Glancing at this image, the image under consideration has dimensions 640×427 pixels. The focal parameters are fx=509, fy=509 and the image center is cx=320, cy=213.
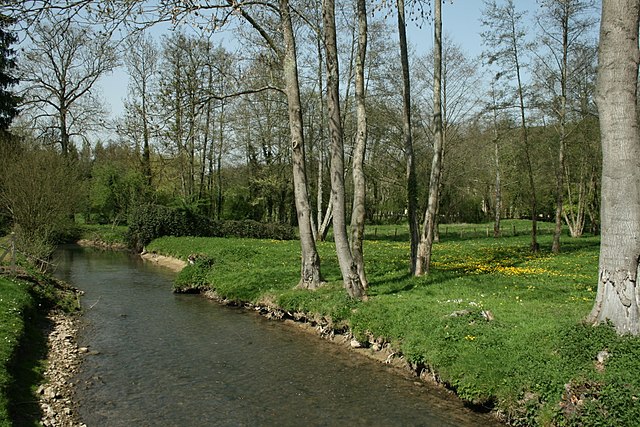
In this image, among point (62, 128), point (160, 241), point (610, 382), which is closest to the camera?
point (610, 382)

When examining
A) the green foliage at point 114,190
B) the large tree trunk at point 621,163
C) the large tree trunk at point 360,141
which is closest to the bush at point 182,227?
the green foliage at point 114,190

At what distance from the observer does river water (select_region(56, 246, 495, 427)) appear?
26.3ft

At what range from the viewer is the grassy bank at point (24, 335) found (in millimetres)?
7551

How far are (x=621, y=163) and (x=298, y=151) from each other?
29.1 feet

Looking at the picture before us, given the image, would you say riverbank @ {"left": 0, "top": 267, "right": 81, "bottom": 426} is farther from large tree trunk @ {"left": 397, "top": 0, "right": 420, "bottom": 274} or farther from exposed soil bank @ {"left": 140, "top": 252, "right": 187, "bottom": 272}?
exposed soil bank @ {"left": 140, "top": 252, "right": 187, "bottom": 272}

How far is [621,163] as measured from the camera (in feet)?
24.5

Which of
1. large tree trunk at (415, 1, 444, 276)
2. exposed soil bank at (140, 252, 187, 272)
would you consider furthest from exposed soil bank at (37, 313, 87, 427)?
exposed soil bank at (140, 252, 187, 272)

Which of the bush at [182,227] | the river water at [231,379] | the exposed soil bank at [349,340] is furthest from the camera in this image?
the bush at [182,227]

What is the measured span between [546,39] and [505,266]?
50.5 feet

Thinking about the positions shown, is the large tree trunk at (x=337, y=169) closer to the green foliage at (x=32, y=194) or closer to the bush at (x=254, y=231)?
the green foliage at (x=32, y=194)

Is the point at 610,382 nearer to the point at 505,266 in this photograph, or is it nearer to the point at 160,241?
the point at 505,266

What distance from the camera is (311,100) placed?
3362cm

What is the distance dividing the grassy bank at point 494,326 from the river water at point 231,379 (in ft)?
2.14

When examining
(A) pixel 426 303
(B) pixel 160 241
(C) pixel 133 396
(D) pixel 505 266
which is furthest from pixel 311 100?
(C) pixel 133 396
